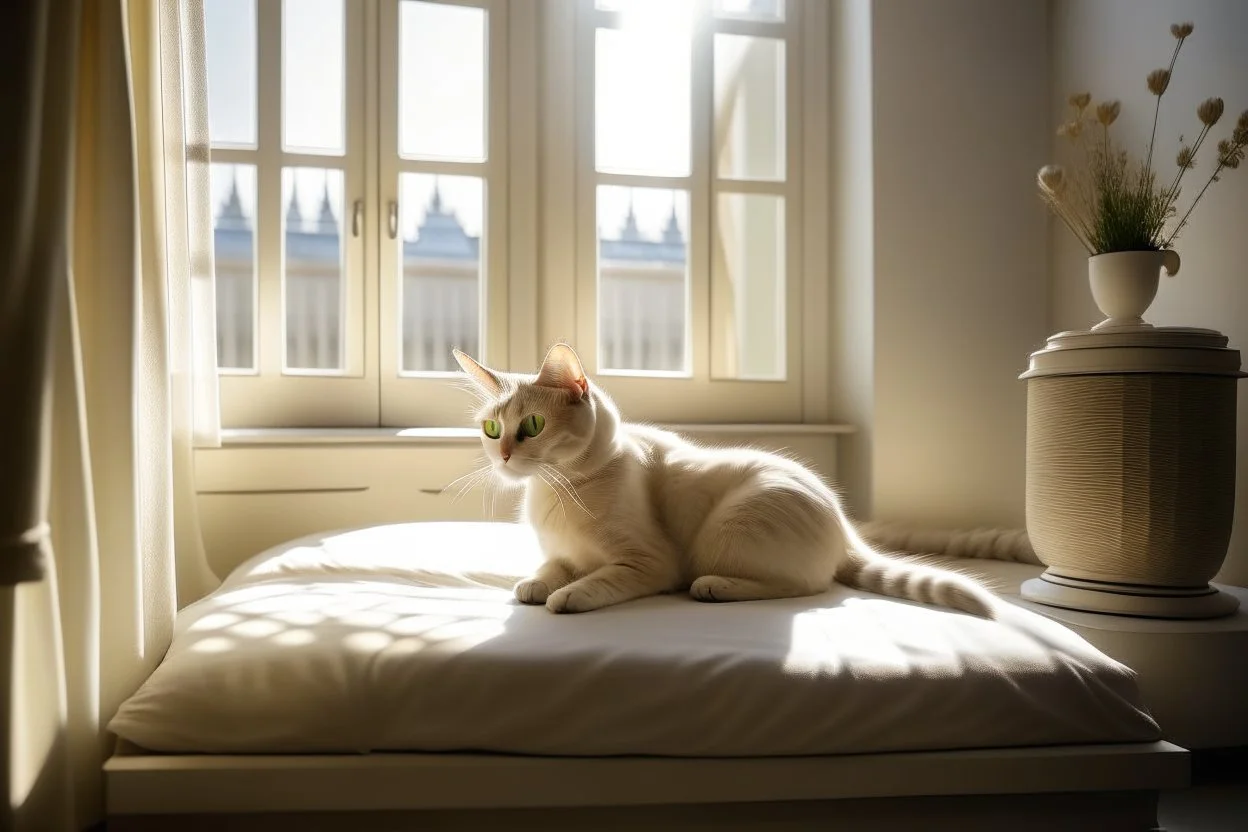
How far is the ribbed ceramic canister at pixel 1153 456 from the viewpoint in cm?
136

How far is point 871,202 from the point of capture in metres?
2.09

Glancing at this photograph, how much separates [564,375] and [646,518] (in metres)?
0.29

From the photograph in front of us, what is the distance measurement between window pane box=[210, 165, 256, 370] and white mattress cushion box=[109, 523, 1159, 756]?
3.91ft

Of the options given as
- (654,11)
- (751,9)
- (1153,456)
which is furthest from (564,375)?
(751,9)

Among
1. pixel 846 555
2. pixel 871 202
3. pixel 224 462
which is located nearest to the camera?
pixel 846 555

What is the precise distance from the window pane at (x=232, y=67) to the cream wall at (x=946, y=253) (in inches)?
62.1

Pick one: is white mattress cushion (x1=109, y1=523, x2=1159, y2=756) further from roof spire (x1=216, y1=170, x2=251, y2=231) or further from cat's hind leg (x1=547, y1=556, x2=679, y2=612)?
roof spire (x1=216, y1=170, x2=251, y2=231)

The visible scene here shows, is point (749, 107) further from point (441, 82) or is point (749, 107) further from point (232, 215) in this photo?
point (232, 215)

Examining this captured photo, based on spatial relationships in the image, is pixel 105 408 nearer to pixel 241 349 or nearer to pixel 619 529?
pixel 619 529

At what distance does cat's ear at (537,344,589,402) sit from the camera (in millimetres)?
1250

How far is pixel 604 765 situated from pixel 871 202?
5.43 ft

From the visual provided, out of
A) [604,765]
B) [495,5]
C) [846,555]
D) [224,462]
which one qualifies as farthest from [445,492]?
[495,5]

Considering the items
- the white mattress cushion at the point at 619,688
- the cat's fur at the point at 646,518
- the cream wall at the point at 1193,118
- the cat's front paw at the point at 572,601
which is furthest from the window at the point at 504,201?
the white mattress cushion at the point at 619,688

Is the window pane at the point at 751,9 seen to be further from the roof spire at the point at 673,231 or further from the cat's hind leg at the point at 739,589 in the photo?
the cat's hind leg at the point at 739,589
